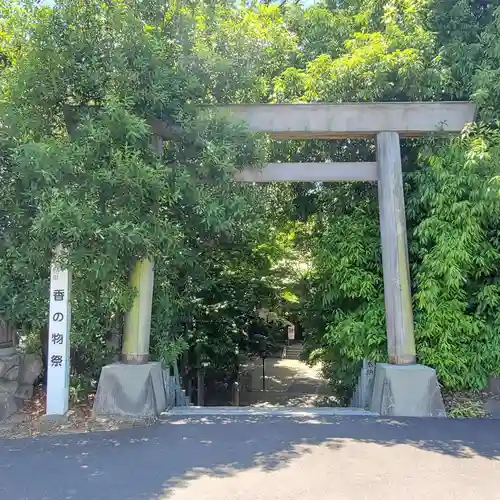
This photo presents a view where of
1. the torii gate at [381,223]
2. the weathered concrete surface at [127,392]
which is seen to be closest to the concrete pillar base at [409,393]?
the torii gate at [381,223]

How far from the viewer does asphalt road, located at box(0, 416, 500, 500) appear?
396 centimetres

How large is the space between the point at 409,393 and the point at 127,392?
334cm

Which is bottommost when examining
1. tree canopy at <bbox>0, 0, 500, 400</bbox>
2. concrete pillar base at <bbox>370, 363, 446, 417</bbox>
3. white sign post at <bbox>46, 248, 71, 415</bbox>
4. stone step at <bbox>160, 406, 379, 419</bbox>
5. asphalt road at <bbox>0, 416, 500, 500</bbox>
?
asphalt road at <bbox>0, 416, 500, 500</bbox>

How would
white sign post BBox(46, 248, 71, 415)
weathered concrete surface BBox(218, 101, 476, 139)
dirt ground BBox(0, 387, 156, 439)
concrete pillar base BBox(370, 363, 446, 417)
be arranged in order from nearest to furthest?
dirt ground BBox(0, 387, 156, 439) < white sign post BBox(46, 248, 71, 415) < concrete pillar base BBox(370, 363, 446, 417) < weathered concrete surface BBox(218, 101, 476, 139)

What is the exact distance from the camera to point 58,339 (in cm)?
601

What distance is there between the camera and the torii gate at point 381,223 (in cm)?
625

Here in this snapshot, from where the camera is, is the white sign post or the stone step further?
the stone step

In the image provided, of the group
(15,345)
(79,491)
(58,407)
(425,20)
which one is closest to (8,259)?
(15,345)

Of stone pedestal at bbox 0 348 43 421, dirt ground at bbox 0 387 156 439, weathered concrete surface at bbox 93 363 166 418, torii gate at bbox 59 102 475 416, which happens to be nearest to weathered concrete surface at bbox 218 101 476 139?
torii gate at bbox 59 102 475 416

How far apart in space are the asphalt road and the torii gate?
49 cm

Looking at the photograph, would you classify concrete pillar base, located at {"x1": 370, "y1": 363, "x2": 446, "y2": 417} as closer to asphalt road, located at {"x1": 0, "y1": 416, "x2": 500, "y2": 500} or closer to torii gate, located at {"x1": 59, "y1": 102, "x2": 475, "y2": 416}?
torii gate, located at {"x1": 59, "y1": 102, "x2": 475, "y2": 416}

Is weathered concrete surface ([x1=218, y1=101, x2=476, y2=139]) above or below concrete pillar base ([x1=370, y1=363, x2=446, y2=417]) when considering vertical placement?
above

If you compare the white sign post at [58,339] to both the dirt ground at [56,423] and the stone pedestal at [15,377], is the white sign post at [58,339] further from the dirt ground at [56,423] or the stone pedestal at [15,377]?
the stone pedestal at [15,377]

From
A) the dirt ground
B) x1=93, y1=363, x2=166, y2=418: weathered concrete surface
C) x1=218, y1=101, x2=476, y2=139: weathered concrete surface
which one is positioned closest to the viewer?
the dirt ground
